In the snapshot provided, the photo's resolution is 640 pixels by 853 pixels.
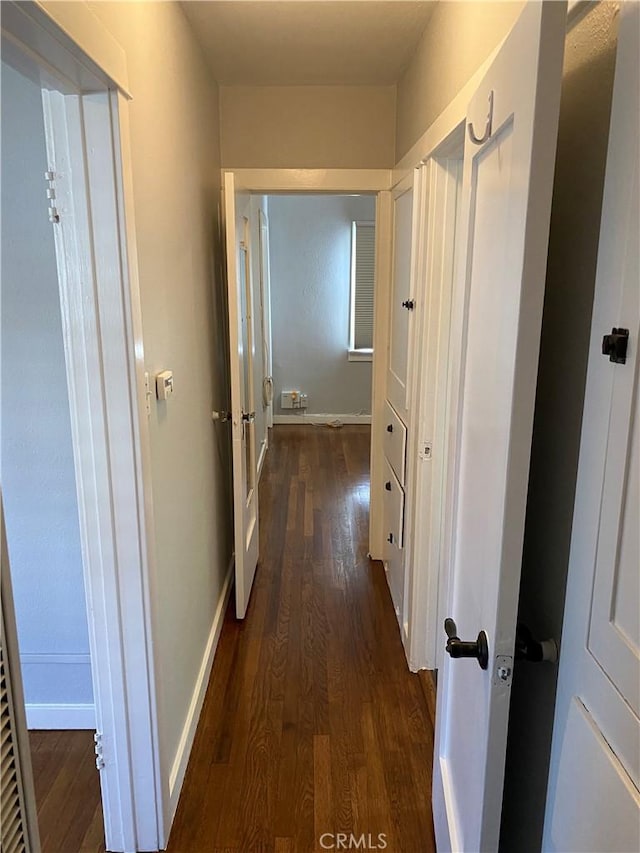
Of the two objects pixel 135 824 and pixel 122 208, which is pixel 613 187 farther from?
pixel 135 824

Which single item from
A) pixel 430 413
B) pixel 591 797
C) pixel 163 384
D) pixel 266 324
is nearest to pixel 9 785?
pixel 591 797

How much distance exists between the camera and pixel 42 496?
1.91 metres

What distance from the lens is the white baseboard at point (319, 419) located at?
6.54 metres

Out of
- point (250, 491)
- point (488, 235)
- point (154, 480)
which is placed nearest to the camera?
point (488, 235)

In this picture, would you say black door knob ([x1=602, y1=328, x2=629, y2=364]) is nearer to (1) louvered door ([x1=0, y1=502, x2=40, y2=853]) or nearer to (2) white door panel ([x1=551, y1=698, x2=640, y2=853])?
(2) white door panel ([x1=551, y1=698, x2=640, y2=853])

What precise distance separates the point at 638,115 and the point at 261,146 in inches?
92.9

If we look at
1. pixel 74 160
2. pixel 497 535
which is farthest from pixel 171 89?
pixel 497 535

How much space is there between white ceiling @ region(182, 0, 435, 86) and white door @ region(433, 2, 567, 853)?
1.07 m

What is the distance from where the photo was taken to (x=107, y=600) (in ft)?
4.77

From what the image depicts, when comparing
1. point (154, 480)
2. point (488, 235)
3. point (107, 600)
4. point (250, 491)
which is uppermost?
point (488, 235)

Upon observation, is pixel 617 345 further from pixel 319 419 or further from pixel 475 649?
pixel 319 419

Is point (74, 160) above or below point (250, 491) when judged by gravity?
above

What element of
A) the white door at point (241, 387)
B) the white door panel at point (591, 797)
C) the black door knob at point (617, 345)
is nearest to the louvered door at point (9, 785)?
the white door panel at point (591, 797)

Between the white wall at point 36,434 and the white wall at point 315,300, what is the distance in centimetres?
457
